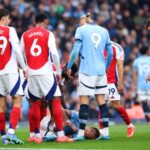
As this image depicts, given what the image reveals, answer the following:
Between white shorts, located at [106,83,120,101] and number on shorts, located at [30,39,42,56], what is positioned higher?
number on shorts, located at [30,39,42,56]

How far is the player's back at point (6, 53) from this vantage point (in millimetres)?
16297

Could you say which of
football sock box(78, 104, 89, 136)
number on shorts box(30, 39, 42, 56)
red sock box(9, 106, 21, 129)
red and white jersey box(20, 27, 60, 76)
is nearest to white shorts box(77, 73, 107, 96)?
football sock box(78, 104, 89, 136)

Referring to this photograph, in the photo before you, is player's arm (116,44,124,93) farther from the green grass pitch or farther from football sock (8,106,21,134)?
football sock (8,106,21,134)

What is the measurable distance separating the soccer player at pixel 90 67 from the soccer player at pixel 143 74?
6.53m

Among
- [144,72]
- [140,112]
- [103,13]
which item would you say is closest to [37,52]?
[144,72]

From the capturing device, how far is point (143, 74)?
2411 centimetres

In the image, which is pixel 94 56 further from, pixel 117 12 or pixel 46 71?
pixel 117 12

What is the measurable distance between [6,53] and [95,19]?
16048 millimetres

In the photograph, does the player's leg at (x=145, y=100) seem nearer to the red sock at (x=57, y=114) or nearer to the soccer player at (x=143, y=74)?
the soccer player at (x=143, y=74)

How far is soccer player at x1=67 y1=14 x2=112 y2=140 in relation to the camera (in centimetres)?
1680

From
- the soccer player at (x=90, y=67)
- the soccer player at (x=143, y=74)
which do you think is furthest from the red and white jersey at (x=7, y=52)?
the soccer player at (x=143, y=74)

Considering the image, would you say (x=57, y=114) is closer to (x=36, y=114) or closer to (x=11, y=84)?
(x=36, y=114)

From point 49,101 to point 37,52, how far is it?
954 millimetres

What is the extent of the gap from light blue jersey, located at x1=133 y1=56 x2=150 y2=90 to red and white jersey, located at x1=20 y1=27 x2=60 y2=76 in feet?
24.4
